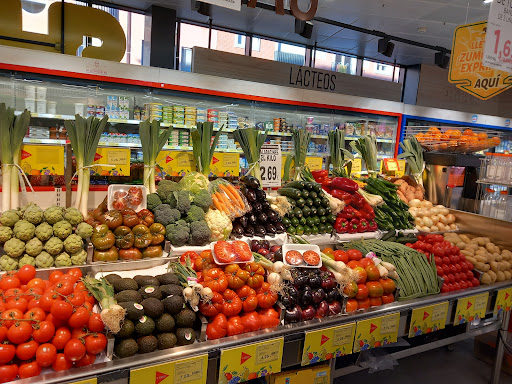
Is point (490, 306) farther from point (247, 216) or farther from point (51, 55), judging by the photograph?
point (51, 55)

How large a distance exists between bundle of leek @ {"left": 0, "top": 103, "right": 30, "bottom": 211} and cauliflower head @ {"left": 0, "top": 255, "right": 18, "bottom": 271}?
0.71 meters

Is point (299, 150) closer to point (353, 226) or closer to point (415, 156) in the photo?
point (353, 226)

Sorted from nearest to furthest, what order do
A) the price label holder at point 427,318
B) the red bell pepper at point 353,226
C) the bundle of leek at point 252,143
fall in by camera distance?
the price label holder at point 427,318 < the red bell pepper at point 353,226 < the bundle of leek at point 252,143

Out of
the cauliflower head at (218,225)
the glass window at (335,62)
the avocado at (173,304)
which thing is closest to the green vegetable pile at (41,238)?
the avocado at (173,304)

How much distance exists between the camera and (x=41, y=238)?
2045 mm

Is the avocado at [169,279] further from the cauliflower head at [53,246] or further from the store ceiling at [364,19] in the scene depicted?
the store ceiling at [364,19]

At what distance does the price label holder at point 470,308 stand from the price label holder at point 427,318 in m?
0.15

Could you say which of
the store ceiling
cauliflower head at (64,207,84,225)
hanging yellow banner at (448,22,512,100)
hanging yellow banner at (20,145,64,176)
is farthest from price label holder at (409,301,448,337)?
the store ceiling

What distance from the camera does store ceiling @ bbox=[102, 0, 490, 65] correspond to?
6.45 meters

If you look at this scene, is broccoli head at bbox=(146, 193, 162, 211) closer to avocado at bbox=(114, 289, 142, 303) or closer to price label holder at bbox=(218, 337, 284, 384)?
avocado at bbox=(114, 289, 142, 303)

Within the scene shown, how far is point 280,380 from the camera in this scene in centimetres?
205

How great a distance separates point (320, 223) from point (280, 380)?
1.35m

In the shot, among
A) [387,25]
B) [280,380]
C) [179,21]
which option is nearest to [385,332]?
[280,380]

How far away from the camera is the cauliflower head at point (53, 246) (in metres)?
2.03
